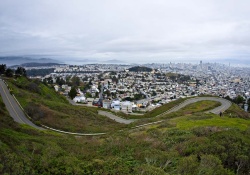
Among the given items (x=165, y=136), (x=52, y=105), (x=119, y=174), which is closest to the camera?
(x=119, y=174)

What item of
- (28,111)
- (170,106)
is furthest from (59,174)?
(170,106)

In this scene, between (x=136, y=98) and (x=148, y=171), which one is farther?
(x=136, y=98)

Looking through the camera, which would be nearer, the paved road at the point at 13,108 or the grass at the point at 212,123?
the grass at the point at 212,123

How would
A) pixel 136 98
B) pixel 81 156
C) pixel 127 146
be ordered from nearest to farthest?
pixel 81 156
pixel 127 146
pixel 136 98

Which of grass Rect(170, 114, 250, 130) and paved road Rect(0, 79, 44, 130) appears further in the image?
paved road Rect(0, 79, 44, 130)

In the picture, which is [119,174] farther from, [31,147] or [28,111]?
[28,111]

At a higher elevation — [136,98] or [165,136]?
[165,136]

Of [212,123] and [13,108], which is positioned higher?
[212,123]

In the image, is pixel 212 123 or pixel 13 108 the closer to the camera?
pixel 212 123
